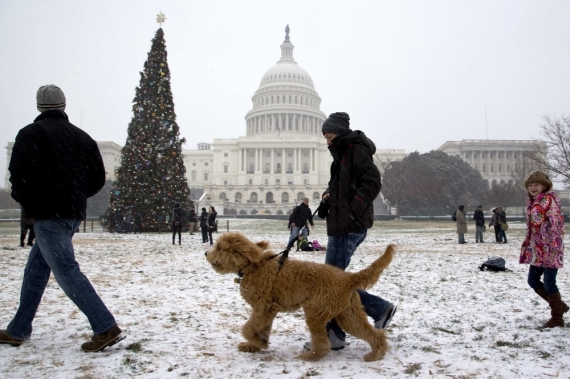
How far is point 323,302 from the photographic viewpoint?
3.28 m

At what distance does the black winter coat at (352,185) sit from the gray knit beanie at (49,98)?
2477 millimetres

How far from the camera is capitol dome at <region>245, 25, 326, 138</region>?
9925cm

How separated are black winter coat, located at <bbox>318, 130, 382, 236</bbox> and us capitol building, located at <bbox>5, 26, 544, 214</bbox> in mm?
80251

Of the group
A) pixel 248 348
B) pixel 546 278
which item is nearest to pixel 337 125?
pixel 248 348

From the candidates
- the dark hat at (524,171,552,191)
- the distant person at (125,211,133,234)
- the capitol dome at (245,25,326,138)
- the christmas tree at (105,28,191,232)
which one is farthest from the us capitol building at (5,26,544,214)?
the dark hat at (524,171,552,191)

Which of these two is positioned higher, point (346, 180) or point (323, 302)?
point (346, 180)

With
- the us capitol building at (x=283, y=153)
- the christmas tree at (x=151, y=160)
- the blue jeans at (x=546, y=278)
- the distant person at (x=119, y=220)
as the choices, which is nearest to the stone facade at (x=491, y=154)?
the us capitol building at (x=283, y=153)

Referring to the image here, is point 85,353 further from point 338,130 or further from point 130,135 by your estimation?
point 130,135

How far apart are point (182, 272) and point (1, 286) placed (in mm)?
2954

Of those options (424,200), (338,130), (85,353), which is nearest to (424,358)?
(338,130)

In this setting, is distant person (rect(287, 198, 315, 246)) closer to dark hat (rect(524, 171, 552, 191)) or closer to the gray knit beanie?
dark hat (rect(524, 171, 552, 191))

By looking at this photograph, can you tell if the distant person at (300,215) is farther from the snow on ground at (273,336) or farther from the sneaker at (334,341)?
the sneaker at (334,341)

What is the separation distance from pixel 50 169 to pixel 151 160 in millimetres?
18968

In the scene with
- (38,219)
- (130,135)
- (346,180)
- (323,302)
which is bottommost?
(323,302)
